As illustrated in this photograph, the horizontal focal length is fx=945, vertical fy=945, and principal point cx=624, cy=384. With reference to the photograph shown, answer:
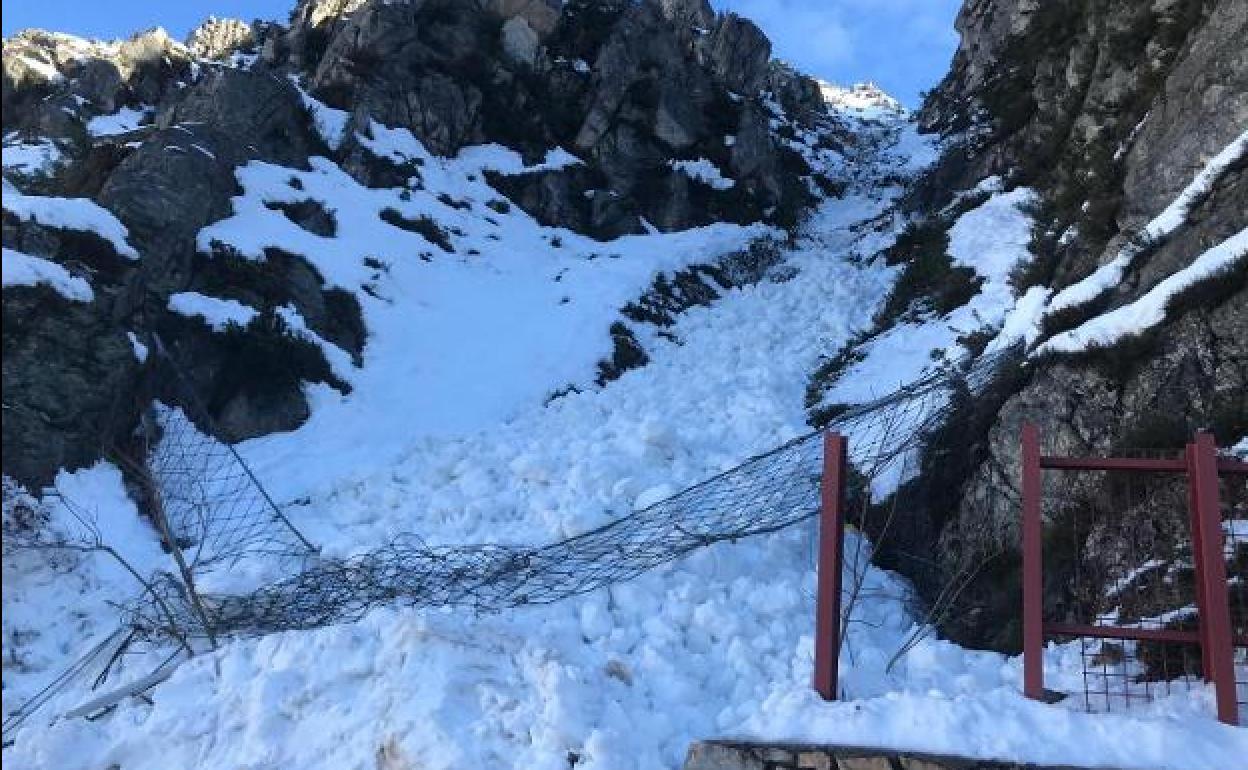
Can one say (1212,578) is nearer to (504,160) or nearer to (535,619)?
(535,619)

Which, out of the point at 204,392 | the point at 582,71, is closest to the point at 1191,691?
the point at 204,392

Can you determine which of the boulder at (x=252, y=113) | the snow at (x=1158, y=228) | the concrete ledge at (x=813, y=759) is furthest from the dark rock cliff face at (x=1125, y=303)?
the boulder at (x=252, y=113)

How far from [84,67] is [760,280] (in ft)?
65.6

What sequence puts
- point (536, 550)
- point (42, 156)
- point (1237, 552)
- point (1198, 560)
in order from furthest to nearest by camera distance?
point (42, 156) < point (536, 550) < point (1237, 552) < point (1198, 560)

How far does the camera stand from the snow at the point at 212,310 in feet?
45.9

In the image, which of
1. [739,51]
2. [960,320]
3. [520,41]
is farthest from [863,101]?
[960,320]

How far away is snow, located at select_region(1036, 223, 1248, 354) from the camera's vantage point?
6.70 m

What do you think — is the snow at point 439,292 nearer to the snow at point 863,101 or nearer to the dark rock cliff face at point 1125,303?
the dark rock cliff face at point 1125,303

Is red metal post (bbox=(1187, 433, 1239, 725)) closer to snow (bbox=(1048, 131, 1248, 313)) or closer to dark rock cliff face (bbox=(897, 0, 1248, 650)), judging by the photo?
dark rock cliff face (bbox=(897, 0, 1248, 650))

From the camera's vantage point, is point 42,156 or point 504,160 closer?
point 42,156

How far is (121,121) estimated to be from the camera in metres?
24.6

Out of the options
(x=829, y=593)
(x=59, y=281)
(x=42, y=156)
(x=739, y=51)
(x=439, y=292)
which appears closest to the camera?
(x=829, y=593)

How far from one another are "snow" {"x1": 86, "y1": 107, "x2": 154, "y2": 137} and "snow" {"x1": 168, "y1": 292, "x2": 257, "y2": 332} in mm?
10936

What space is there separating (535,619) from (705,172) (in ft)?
81.1
